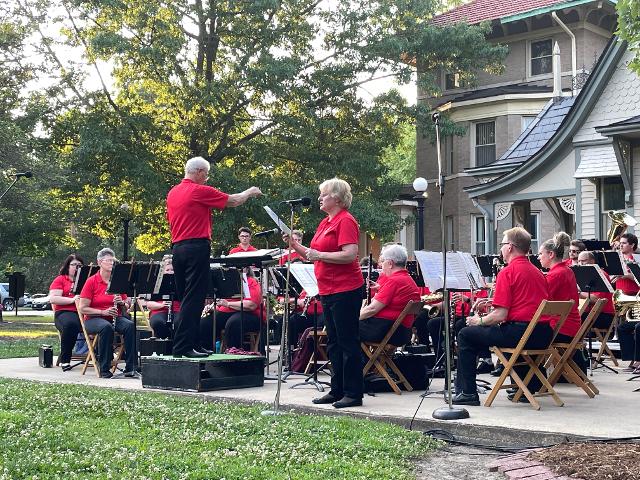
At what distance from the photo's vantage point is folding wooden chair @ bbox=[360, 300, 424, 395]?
10.1m

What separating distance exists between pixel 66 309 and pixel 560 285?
7.50m

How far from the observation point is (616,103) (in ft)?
67.4

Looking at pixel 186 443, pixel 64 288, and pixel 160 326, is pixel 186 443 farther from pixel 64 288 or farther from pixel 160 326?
pixel 160 326

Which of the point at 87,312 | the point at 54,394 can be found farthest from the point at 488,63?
the point at 54,394

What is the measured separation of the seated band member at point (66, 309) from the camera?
13.4 m

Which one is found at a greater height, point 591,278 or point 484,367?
point 591,278

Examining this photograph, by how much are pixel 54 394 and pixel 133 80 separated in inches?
792

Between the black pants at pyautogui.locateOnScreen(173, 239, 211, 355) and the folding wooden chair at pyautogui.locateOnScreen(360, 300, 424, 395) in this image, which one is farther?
the black pants at pyautogui.locateOnScreen(173, 239, 211, 355)

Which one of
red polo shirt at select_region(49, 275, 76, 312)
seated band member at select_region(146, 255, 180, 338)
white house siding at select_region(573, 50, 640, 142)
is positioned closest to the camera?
red polo shirt at select_region(49, 275, 76, 312)

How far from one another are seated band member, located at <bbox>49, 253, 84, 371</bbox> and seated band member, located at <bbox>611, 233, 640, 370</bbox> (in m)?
8.02

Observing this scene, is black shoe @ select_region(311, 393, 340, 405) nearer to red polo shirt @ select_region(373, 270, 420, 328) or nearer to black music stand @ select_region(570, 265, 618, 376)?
red polo shirt @ select_region(373, 270, 420, 328)

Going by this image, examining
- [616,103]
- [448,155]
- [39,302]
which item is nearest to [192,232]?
[616,103]

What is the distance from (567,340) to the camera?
10.0 m

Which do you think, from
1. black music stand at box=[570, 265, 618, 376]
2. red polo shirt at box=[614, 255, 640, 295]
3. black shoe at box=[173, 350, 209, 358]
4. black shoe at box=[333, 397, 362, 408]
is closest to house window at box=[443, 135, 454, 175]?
red polo shirt at box=[614, 255, 640, 295]
